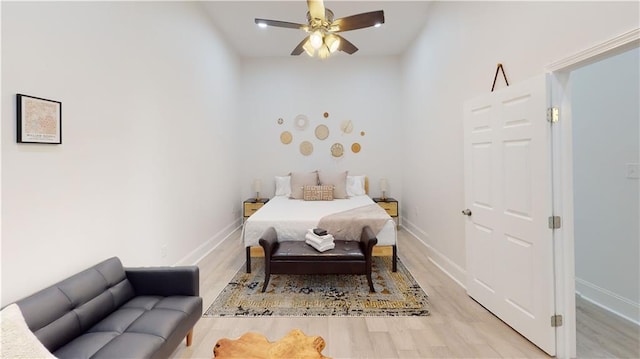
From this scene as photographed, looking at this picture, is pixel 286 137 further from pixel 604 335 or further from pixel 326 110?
pixel 604 335

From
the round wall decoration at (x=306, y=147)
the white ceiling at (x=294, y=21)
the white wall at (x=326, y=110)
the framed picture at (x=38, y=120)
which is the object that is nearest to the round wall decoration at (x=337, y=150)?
the white wall at (x=326, y=110)

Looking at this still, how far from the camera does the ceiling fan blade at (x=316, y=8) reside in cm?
219

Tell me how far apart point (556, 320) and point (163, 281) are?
8.94 feet

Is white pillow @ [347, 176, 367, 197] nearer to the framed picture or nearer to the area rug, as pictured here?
the area rug

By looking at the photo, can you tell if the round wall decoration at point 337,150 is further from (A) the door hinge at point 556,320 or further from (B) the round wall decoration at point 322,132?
(A) the door hinge at point 556,320

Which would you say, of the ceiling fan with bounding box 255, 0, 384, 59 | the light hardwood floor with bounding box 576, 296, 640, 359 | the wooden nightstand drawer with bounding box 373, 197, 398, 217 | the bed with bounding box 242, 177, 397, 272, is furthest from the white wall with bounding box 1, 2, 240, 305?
the light hardwood floor with bounding box 576, 296, 640, 359

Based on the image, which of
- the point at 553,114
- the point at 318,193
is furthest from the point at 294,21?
the point at 553,114

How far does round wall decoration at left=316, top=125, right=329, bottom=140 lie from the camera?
5.76m

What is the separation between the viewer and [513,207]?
2225 mm

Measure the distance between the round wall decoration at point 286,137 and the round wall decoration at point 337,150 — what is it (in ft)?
2.82

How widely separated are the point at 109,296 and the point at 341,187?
3697 mm

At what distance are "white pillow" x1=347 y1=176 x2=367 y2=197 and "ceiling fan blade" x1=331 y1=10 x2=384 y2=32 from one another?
3060 mm

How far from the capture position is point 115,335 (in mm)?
1604

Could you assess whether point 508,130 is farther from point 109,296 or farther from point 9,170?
point 9,170
